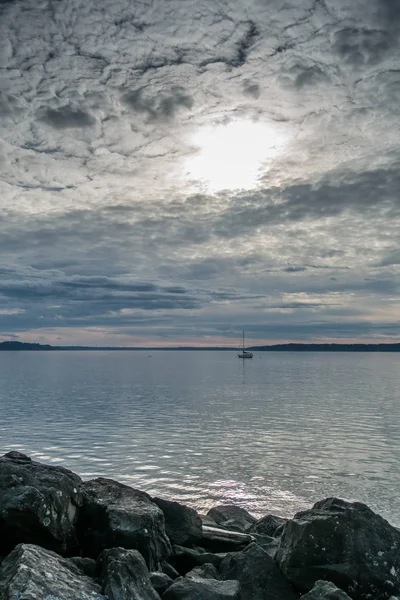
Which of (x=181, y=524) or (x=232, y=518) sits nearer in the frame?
(x=181, y=524)

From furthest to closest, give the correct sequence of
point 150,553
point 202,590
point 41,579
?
point 150,553
point 202,590
point 41,579

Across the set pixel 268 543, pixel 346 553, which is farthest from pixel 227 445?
pixel 346 553

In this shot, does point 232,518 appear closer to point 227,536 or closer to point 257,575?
point 227,536

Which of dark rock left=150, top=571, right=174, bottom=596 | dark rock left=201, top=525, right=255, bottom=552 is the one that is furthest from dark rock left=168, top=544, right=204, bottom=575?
dark rock left=150, top=571, right=174, bottom=596

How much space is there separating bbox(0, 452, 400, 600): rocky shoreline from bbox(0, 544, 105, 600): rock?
3cm

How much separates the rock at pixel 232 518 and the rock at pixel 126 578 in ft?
31.3

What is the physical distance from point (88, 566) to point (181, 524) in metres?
4.77

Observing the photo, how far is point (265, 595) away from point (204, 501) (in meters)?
15.0

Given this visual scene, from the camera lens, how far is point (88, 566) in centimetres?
1085

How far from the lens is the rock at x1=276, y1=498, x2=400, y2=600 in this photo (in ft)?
35.6

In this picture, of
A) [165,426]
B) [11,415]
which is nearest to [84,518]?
[165,426]

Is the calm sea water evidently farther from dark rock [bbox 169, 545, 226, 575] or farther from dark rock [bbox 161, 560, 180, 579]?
dark rock [bbox 161, 560, 180, 579]

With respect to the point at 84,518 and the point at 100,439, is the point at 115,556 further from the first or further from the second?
the point at 100,439

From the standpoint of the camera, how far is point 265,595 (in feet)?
37.0
